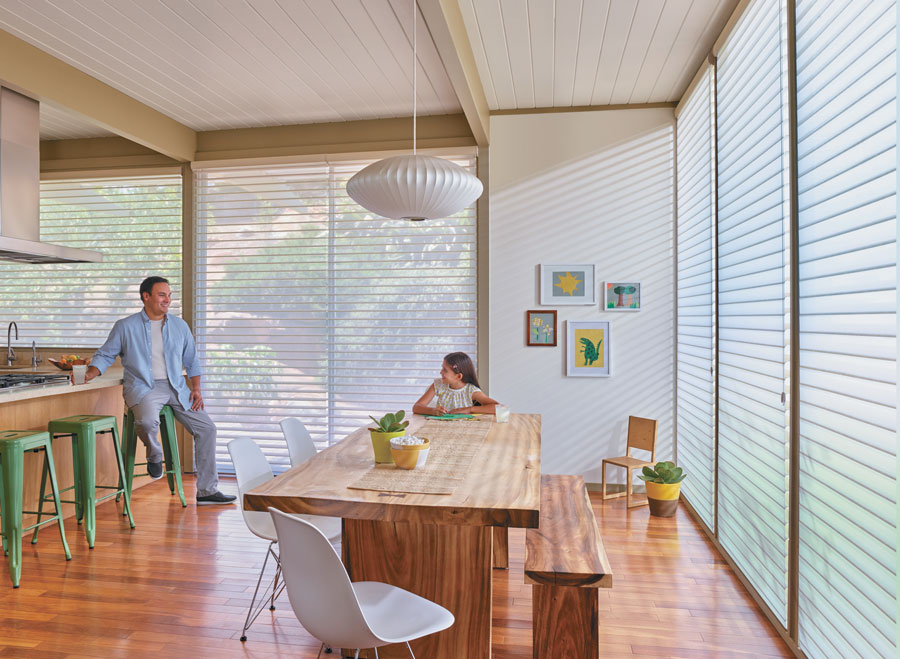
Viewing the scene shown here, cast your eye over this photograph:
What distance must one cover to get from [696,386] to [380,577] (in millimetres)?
2575

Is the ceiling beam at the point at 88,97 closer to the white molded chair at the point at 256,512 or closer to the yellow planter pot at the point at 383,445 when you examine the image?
the white molded chair at the point at 256,512

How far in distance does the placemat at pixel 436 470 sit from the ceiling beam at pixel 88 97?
10.5ft

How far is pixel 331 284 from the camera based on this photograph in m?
4.95

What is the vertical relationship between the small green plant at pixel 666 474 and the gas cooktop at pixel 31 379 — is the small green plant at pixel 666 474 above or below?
below

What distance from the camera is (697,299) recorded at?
3.87m

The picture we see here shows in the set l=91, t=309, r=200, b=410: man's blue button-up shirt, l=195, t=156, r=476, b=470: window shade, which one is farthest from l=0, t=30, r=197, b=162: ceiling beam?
l=91, t=309, r=200, b=410: man's blue button-up shirt

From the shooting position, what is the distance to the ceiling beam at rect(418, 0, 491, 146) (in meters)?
2.74

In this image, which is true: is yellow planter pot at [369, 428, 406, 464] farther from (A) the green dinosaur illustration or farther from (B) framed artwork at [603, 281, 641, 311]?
(B) framed artwork at [603, 281, 641, 311]

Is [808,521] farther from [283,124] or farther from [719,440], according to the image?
[283,124]

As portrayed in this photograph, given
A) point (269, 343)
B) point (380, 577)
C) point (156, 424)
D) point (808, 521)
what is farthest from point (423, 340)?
point (808, 521)

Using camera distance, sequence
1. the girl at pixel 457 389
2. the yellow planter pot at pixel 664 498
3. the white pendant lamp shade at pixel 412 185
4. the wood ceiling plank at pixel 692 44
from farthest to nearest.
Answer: the yellow planter pot at pixel 664 498
the girl at pixel 457 389
the wood ceiling plank at pixel 692 44
the white pendant lamp shade at pixel 412 185

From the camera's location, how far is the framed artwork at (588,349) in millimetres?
4527

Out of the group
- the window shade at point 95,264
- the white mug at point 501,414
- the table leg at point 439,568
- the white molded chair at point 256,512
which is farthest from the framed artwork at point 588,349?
the window shade at point 95,264

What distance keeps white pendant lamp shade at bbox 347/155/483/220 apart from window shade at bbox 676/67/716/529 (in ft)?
5.61
